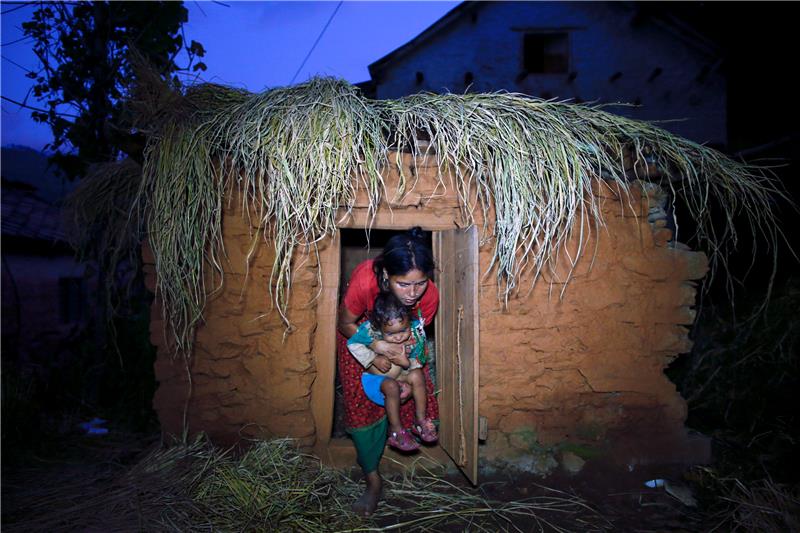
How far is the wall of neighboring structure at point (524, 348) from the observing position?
10.4 ft

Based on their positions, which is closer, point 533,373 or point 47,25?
point 533,373

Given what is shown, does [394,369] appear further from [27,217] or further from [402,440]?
[27,217]

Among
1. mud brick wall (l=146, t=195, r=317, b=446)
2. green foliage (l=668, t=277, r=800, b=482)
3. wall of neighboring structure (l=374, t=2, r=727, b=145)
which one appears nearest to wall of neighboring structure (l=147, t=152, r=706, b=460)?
mud brick wall (l=146, t=195, r=317, b=446)

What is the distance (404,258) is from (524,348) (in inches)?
47.4

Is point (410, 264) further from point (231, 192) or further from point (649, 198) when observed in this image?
Answer: point (649, 198)

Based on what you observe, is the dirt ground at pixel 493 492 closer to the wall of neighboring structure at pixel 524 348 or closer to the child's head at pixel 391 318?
the wall of neighboring structure at pixel 524 348

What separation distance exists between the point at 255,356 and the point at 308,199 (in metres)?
1.18

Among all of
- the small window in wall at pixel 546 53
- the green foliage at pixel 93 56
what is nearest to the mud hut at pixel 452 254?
the green foliage at pixel 93 56

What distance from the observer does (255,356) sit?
10.4ft

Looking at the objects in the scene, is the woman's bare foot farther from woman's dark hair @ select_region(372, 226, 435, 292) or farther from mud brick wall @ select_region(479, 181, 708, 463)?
woman's dark hair @ select_region(372, 226, 435, 292)

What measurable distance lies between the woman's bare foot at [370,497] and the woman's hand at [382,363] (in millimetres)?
704

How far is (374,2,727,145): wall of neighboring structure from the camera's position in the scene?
373 inches

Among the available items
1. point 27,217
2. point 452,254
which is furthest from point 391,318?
point 27,217

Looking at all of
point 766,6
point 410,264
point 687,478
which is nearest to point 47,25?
point 410,264
